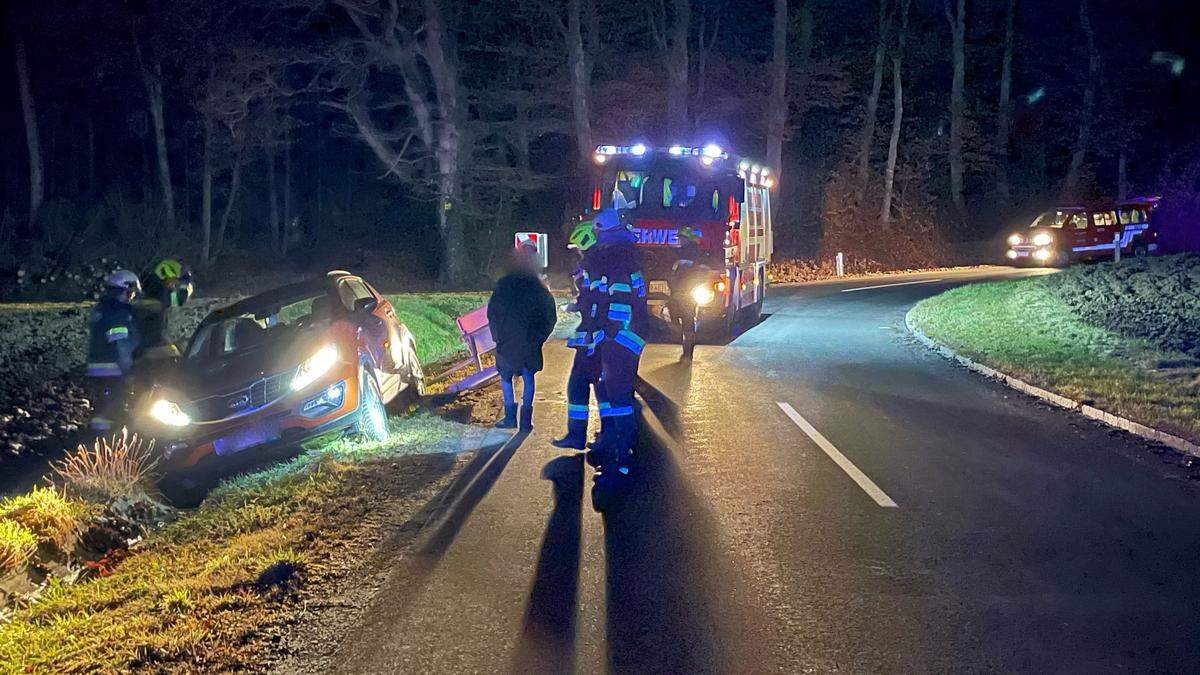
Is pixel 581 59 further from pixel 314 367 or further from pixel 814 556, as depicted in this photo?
pixel 814 556

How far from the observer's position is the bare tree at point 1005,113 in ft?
145

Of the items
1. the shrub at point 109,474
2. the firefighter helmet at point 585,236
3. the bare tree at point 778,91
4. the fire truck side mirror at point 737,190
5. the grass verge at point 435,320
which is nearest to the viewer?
the shrub at point 109,474

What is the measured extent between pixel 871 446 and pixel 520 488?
3.24 meters

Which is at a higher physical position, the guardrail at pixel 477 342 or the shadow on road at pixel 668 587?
the guardrail at pixel 477 342

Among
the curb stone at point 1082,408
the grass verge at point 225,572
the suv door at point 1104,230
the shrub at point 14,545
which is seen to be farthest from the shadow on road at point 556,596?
the suv door at point 1104,230

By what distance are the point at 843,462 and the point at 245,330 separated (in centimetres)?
575

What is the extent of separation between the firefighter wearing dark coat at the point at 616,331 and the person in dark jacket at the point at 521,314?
1.12m

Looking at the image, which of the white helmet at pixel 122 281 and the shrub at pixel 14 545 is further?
the white helmet at pixel 122 281

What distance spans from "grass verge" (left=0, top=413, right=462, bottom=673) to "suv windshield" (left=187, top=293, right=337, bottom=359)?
1375mm

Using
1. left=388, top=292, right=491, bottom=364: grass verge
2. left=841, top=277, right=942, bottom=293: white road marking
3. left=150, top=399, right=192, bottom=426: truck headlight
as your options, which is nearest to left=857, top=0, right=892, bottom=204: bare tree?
left=841, top=277, right=942, bottom=293: white road marking

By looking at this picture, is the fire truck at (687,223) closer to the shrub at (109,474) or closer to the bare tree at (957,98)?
the shrub at (109,474)

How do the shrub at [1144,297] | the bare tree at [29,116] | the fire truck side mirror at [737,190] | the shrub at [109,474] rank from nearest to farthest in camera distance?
the shrub at [109,474] → the shrub at [1144,297] → the fire truck side mirror at [737,190] → the bare tree at [29,116]

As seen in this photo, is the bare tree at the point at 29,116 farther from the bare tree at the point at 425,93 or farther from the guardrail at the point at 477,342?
the guardrail at the point at 477,342

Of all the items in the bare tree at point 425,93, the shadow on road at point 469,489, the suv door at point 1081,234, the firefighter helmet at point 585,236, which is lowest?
the shadow on road at point 469,489
